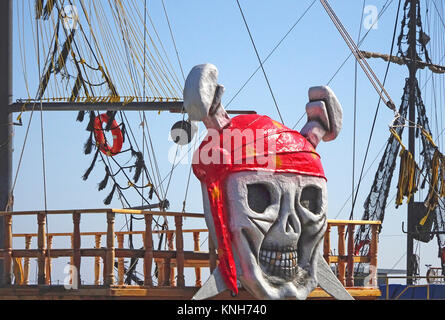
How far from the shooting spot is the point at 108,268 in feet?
35.2

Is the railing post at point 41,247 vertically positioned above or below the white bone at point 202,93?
below

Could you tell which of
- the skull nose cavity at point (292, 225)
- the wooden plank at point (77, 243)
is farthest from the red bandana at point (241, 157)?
the wooden plank at point (77, 243)

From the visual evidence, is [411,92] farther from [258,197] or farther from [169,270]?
[258,197]

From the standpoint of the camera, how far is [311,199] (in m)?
10.8

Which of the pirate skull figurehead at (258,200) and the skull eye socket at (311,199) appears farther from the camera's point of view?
the skull eye socket at (311,199)

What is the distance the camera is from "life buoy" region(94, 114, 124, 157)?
1582cm

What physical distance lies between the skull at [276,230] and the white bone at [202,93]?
0.77 metres

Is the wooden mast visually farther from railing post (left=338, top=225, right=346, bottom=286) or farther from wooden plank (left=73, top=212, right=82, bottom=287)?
wooden plank (left=73, top=212, right=82, bottom=287)

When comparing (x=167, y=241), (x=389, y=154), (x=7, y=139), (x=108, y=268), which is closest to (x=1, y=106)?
(x=7, y=139)

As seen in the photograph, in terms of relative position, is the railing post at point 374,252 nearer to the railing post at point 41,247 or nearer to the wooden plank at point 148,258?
the wooden plank at point 148,258

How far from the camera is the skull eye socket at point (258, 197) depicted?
1033 centimetres

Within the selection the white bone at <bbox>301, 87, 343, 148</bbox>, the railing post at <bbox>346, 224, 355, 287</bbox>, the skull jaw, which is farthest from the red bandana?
the railing post at <bbox>346, 224, 355, 287</bbox>

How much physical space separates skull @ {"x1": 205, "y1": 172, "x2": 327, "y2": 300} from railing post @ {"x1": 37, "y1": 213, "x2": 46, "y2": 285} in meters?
2.21

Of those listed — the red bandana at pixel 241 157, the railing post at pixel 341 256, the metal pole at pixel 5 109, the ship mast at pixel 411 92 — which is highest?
the ship mast at pixel 411 92
